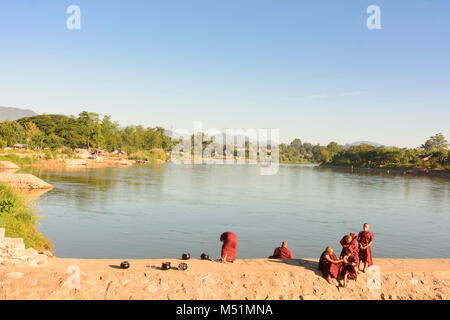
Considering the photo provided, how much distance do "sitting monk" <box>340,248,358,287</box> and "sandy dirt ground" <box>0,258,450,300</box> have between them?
289 mm

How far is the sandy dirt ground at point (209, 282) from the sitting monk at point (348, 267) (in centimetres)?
29

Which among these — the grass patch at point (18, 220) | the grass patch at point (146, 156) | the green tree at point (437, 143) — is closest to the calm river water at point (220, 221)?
the grass patch at point (18, 220)

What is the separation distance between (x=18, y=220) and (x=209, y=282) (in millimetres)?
11508

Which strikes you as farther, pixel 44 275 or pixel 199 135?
pixel 199 135

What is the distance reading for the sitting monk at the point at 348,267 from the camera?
12.6 metres

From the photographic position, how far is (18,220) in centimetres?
1783

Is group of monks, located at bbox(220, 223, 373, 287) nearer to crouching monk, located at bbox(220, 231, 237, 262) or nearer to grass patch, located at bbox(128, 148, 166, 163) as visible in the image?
crouching monk, located at bbox(220, 231, 237, 262)

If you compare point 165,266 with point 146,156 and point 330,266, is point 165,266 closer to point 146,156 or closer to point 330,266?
point 330,266

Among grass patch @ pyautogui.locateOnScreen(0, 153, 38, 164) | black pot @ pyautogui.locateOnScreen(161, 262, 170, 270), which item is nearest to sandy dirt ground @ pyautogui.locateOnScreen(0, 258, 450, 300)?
black pot @ pyautogui.locateOnScreen(161, 262, 170, 270)

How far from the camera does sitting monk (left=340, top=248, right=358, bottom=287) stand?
12.6 meters
